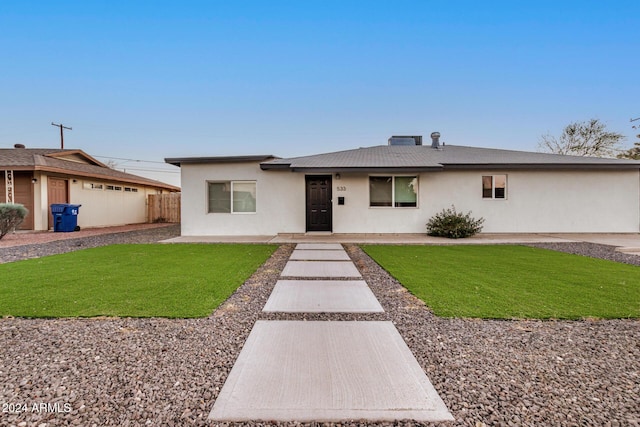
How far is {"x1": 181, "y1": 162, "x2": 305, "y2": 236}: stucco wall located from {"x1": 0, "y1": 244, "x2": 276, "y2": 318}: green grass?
348cm

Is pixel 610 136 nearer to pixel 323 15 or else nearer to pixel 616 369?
pixel 323 15

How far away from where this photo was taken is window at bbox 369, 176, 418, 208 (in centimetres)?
1065

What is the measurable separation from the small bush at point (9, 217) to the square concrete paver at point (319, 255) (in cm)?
1015

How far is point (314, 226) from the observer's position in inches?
426

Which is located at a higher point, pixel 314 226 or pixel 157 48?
pixel 157 48

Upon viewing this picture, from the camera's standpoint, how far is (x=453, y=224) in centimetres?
1000

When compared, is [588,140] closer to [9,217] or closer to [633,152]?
[633,152]

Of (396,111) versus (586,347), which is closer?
(586,347)

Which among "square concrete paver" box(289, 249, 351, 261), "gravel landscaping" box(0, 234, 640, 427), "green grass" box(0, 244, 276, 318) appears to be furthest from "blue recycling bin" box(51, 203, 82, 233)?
"gravel landscaping" box(0, 234, 640, 427)

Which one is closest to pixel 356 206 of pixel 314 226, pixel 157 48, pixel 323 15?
pixel 314 226

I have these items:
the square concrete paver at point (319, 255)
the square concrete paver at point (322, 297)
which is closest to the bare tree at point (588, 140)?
the square concrete paver at point (319, 255)

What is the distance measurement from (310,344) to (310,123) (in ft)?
53.7

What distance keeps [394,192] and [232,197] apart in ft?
20.1

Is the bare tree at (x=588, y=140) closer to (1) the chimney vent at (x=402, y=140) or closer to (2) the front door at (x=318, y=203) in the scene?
(1) the chimney vent at (x=402, y=140)
